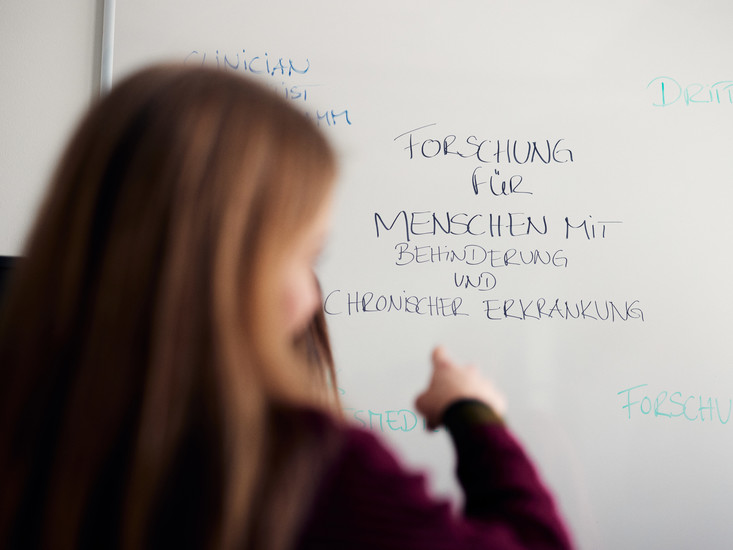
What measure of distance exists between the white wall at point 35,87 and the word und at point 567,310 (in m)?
0.96

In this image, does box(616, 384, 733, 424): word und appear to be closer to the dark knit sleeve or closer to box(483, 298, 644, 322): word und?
box(483, 298, 644, 322): word und

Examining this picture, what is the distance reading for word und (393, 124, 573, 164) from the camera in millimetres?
1203

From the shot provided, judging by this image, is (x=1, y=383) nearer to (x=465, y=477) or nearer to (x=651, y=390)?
(x=465, y=477)

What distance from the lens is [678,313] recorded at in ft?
3.92

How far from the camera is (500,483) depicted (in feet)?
1.57

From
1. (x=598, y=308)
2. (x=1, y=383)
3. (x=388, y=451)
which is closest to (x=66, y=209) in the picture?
(x=1, y=383)

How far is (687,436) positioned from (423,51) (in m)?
0.95

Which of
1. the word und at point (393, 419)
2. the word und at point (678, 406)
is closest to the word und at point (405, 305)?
the word und at point (393, 419)

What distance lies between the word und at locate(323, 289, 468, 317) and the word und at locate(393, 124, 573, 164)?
290mm

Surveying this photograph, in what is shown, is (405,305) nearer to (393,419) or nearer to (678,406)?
(393,419)

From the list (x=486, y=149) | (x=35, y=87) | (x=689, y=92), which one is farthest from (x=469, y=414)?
(x=35, y=87)

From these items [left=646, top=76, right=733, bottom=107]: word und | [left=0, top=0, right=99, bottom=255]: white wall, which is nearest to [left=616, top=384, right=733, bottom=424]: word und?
[left=646, top=76, right=733, bottom=107]: word und

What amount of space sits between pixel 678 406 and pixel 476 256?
0.51m

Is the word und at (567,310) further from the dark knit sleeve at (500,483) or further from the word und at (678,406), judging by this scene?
the dark knit sleeve at (500,483)
